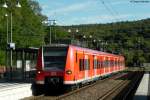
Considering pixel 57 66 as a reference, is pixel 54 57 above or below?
above

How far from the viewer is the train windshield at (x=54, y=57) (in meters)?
29.1

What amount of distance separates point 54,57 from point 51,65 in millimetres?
505

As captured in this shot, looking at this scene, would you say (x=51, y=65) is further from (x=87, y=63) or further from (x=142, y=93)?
(x=87, y=63)

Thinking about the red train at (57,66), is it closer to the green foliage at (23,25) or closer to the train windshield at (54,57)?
the train windshield at (54,57)

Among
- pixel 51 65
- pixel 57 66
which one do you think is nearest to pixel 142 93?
pixel 57 66

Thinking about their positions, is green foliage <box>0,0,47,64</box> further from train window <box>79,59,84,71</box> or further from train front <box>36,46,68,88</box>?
train front <box>36,46,68,88</box>

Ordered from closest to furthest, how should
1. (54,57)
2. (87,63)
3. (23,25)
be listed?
(54,57), (87,63), (23,25)

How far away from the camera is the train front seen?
2877 cm

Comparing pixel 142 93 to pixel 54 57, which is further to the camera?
pixel 54 57

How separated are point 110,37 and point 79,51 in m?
102

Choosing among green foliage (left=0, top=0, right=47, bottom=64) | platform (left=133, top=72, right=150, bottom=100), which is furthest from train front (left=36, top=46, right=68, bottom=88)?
green foliage (left=0, top=0, right=47, bottom=64)

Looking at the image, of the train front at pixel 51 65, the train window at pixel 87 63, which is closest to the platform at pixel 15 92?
the train front at pixel 51 65

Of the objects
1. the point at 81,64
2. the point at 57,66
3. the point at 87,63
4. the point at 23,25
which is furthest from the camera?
the point at 23,25

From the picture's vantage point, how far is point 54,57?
29.3 metres
